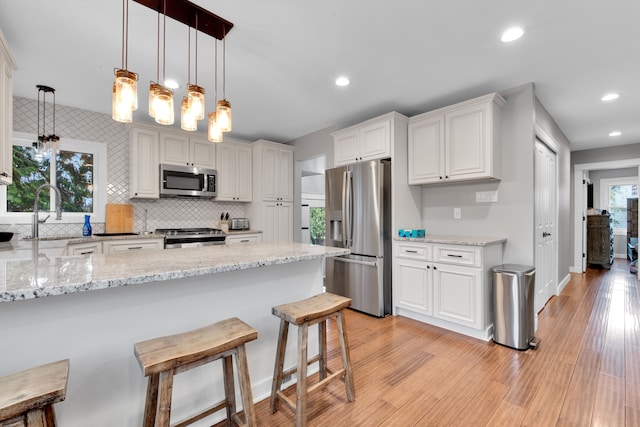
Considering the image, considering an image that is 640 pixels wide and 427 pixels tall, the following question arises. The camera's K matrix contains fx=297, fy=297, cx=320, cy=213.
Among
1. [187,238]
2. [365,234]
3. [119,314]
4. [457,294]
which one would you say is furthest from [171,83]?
[457,294]

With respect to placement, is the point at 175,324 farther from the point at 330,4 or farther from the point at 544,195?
the point at 544,195

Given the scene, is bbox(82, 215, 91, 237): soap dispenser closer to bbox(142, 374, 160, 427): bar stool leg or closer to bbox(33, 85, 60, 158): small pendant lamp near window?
bbox(33, 85, 60, 158): small pendant lamp near window

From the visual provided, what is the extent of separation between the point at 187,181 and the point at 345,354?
3269 mm

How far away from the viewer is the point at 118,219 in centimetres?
Result: 371

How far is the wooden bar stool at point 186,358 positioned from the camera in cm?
111

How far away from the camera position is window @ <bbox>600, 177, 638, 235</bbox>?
22.9ft

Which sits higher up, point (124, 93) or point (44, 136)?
point (44, 136)

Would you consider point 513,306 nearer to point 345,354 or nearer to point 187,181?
point 345,354

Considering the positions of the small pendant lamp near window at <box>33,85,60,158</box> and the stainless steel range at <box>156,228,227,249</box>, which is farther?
the stainless steel range at <box>156,228,227,249</box>

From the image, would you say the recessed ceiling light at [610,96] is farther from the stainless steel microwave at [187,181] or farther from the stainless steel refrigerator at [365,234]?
the stainless steel microwave at [187,181]

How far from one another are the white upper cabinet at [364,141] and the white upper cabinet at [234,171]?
1587 millimetres

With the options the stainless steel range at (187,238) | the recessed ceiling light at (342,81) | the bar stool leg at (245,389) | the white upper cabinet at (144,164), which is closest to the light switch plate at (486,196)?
the recessed ceiling light at (342,81)

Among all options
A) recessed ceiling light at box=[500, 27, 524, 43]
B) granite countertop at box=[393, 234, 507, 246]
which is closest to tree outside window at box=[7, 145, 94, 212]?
granite countertop at box=[393, 234, 507, 246]

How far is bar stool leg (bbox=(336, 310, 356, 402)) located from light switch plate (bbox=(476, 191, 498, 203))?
2.29m
